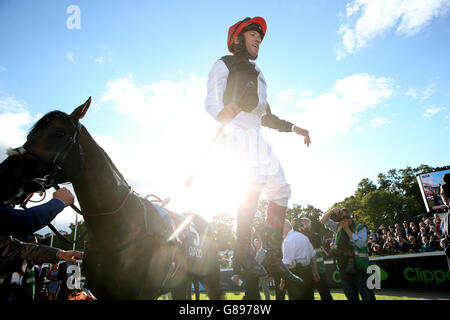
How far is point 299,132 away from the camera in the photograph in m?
3.11

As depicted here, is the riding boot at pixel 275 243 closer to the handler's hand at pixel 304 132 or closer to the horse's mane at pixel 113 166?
the handler's hand at pixel 304 132

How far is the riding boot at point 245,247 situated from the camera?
2094 millimetres

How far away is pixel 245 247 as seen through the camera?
2178 millimetres

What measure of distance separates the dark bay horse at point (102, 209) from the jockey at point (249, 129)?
134 cm

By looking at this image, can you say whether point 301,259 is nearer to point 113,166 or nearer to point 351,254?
point 351,254

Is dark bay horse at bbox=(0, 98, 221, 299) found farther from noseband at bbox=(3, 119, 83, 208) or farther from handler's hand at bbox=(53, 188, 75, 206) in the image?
handler's hand at bbox=(53, 188, 75, 206)

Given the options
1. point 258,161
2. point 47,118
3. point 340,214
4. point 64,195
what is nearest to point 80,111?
point 47,118

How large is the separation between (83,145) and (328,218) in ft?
19.9

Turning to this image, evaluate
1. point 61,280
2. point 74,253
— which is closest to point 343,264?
point 74,253

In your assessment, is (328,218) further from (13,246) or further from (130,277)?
(13,246)

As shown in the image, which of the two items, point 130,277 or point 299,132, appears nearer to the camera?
point 130,277

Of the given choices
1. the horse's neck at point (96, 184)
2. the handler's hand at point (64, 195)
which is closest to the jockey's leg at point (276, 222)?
the horse's neck at point (96, 184)

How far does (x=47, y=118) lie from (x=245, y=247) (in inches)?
100
